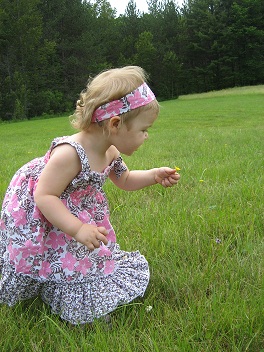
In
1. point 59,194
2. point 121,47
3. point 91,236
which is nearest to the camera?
point 91,236

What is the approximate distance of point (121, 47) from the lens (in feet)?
151

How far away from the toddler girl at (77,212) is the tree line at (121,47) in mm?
27018

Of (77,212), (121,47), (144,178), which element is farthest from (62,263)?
(121,47)

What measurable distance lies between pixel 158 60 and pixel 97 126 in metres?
45.6

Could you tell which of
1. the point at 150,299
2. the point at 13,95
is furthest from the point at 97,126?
the point at 13,95

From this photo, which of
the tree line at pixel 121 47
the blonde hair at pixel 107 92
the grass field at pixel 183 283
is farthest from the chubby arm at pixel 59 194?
the tree line at pixel 121 47

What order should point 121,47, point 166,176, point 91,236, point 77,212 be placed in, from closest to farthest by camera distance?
point 91,236, point 77,212, point 166,176, point 121,47

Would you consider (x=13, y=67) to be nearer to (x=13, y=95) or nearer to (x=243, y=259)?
(x=13, y=95)

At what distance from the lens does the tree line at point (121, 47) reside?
96.5 feet

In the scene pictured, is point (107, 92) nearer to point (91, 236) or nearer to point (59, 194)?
point (59, 194)

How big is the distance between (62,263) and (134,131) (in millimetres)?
626

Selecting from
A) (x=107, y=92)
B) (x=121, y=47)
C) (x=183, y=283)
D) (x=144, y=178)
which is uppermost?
(x=107, y=92)

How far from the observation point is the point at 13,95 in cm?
2827

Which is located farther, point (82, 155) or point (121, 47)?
point (121, 47)
